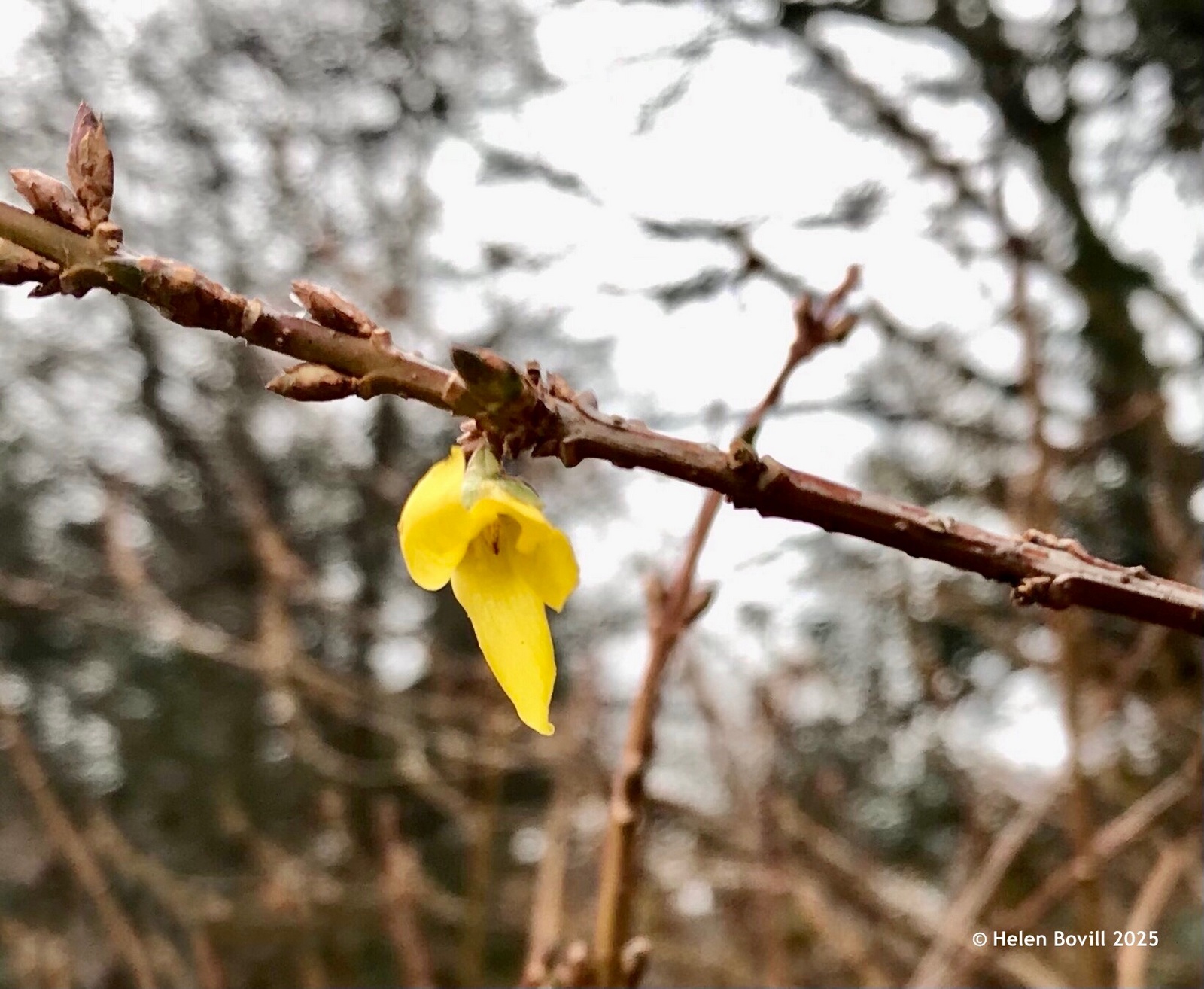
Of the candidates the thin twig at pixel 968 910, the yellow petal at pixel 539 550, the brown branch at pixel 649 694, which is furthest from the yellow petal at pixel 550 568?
the thin twig at pixel 968 910

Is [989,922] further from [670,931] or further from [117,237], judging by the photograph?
[117,237]

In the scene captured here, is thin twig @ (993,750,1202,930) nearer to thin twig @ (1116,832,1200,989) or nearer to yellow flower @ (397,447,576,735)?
thin twig @ (1116,832,1200,989)

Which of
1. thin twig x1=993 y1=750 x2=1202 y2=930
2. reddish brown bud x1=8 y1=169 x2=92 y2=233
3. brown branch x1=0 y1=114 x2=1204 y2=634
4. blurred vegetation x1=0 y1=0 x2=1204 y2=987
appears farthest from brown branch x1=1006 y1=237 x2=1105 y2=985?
reddish brown bud x1=8 y1=169 x2=92 y2=233

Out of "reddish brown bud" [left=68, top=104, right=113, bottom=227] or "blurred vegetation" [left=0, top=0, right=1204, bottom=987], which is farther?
"blurred vegetation" [left=0, top=0, right=1204, bottom=987]

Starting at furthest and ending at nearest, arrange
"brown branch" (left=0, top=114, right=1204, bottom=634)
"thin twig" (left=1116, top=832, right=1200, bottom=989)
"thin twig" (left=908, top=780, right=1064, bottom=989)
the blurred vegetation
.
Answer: the blurred vegetation
"thin twig" (left=908, top=780, right=1064, bottom=989)
"thin twig" (left=1116, top=832, right=1200, bottom=989)
"brown branch" (left=0, top=114, right=1204, bottom=634)

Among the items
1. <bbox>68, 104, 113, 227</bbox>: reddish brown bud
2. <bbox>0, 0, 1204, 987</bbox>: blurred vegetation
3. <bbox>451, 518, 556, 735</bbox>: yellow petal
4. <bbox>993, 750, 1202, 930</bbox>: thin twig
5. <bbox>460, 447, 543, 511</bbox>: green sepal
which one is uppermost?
<bbox>0, 0, 1204, 987</bbox>: blurred vegetation

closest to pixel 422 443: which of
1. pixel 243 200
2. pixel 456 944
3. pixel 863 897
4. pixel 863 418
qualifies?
pixel 243 200

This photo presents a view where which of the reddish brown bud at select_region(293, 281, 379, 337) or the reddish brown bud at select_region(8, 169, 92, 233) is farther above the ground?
the reddish brown bud at select_region(8, 169, 92, 233)
